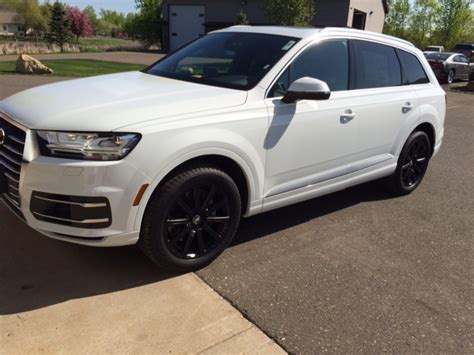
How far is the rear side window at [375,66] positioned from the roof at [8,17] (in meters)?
99.2

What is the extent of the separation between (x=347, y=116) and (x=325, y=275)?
1428 millimetres

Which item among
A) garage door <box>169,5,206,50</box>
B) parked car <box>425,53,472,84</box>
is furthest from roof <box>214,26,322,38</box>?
garage door <box>169,5,206,50</box>

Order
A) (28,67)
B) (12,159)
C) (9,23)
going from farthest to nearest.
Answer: (9,23) < (28,67) < (12,159)

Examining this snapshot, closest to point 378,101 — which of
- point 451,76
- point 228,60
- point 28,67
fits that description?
point 228,60

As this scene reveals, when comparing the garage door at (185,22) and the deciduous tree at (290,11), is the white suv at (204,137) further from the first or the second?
the garage door at (185,22)

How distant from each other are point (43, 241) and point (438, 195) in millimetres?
4308

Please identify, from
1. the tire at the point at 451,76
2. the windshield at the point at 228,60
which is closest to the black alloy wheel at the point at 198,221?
the windshield at the point at 228,60

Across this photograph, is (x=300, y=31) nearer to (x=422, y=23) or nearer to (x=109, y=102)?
(x=109, y=102)

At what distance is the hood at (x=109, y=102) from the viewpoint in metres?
2.93

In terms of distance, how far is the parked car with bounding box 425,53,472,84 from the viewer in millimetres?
21000

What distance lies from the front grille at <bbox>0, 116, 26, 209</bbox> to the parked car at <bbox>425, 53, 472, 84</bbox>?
67.9ft

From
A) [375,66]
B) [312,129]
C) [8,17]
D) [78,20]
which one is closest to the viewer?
[312,129]

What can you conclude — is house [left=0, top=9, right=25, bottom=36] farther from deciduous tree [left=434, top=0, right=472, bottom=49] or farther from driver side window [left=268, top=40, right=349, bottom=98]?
driver side window [left=268, top=40, right=349, bottom=98]

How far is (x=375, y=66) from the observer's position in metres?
4.59
